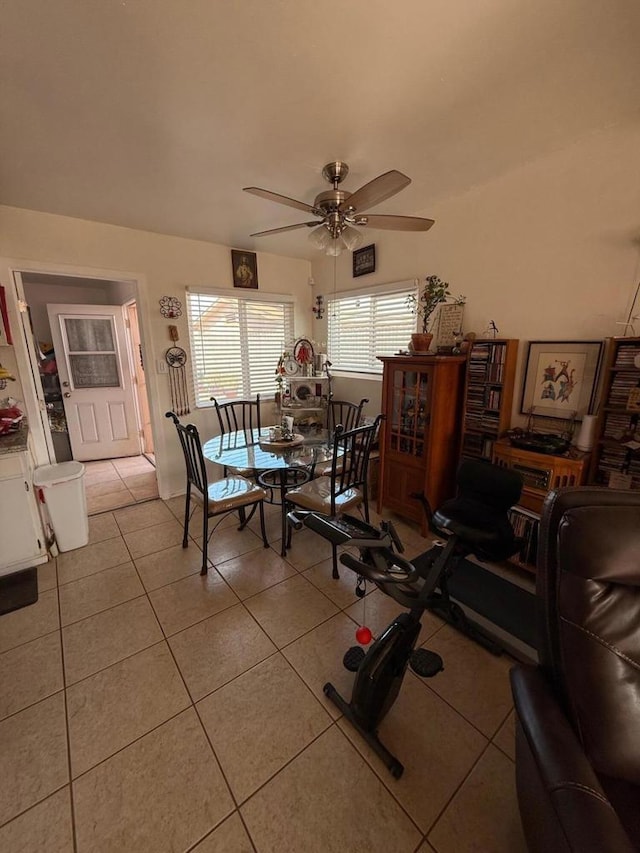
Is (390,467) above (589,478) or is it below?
below

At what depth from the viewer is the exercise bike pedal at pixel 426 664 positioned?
1579 mm

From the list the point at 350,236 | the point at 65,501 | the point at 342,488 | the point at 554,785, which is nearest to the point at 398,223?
the point at 350,236

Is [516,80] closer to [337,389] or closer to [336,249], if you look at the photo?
[336,249]

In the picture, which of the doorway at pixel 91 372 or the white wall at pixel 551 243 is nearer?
the white wall at pixel 551 243

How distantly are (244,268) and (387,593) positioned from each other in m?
3.58

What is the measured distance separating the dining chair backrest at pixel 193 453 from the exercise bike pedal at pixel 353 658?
1.31m

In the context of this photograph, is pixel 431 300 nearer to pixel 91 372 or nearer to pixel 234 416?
pixel 234 416

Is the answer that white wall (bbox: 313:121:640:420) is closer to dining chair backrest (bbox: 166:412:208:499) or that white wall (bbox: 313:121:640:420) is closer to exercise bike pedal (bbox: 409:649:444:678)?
exercise bike pedal (bbox: 409:649:444:678)

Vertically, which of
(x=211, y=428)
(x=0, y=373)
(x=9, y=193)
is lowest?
(x=211, y=428)

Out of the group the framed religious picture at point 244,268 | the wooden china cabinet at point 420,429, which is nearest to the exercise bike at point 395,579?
the wooden china cabinet at point 420,429

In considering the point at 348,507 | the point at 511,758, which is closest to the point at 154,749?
the point at 511,758

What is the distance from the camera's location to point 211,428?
12.4 ft

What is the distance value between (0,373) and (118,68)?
2.10 metres

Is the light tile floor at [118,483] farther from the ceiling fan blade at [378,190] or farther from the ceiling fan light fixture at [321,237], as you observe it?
the ceiling fan blade at [378,190]
